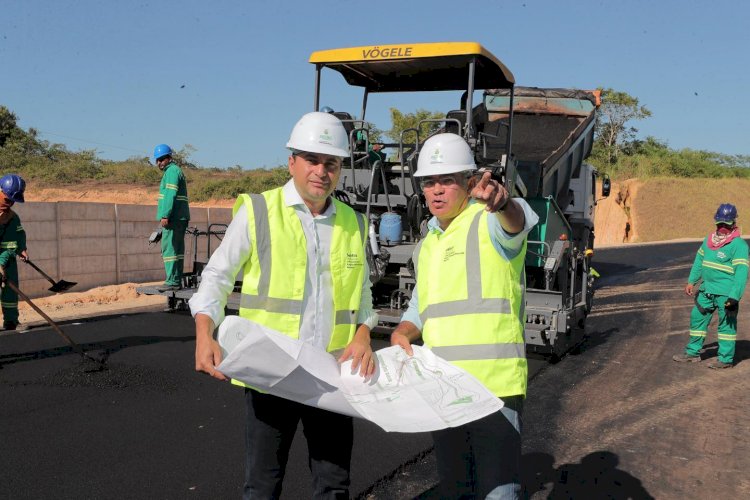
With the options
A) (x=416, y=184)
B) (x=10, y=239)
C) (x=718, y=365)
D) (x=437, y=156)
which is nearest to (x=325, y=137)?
(x=437, y=156)

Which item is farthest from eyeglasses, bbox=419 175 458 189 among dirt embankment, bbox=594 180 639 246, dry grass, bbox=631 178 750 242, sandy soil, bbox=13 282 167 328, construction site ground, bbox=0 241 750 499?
dry grass, bbox=631 178 750 242

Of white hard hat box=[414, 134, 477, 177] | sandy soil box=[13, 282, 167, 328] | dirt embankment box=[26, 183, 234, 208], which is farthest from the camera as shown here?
dirt embankment box=[26, 183, 234, 208]

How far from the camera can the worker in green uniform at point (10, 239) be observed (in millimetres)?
6504

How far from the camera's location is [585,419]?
15.9 ft

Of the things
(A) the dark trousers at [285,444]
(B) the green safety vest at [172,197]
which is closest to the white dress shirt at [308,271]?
(A) the dark trousers at [285,444]

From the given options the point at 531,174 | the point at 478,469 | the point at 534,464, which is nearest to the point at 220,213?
the point at 531,174

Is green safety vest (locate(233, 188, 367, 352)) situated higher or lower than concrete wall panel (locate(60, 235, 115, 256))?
higher

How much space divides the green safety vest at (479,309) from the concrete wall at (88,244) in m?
9.39

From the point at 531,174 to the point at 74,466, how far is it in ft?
19.9

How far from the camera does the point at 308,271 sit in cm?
243

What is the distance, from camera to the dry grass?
115 ft

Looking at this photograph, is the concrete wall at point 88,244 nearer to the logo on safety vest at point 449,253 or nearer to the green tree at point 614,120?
the logo on safety vest at point 449,253

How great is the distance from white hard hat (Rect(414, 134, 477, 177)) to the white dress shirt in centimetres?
40

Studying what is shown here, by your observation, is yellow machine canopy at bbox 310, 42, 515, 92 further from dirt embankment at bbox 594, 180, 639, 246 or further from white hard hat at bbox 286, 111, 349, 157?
dirt embankment at bbox 594, 180, 639, 246
